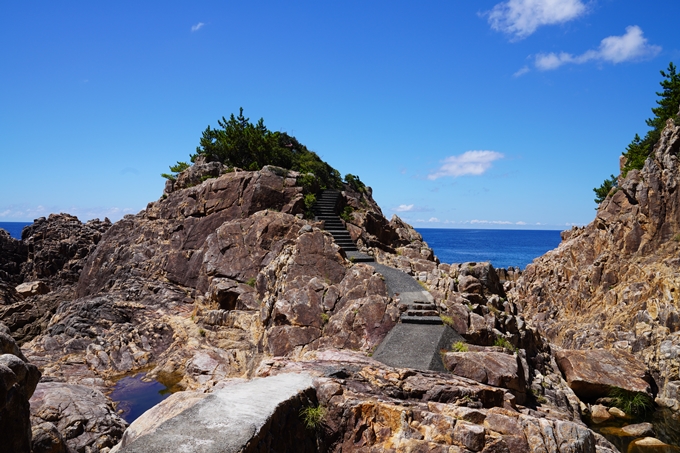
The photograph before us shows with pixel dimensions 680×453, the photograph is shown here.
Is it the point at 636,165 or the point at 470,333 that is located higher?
the point at 636,165

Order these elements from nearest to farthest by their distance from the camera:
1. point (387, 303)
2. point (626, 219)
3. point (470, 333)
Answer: point (470, 333), point (387, 303), point (626, 219)

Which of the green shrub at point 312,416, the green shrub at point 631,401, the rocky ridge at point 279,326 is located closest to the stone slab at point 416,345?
the rocky ridge at point 279,326

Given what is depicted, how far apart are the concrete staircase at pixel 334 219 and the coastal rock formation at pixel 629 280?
14529 millimetres

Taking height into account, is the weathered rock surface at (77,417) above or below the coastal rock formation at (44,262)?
below

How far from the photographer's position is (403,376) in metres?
11.5

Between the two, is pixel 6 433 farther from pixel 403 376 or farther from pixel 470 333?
pixel 470 333

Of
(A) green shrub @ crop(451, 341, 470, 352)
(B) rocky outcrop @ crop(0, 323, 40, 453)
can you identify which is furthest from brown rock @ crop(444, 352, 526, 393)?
(B) rocky outcrop @ crop(0, 323, 40, 453)

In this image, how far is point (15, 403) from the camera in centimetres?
700

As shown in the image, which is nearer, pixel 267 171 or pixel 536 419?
pixel 536 419

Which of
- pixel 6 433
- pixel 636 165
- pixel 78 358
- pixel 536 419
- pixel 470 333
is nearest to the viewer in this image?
pixel 6 433

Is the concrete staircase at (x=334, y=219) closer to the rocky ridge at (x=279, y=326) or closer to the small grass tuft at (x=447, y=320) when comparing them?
the rocky ridge at (x=279, y=326)

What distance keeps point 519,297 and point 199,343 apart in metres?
27.7

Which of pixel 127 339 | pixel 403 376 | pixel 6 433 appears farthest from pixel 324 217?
pixel 6 433

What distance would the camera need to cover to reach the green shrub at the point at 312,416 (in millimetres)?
9266
